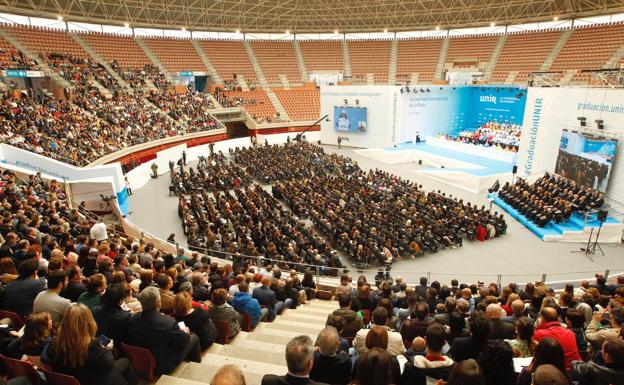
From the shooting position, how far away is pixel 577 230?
13523mm

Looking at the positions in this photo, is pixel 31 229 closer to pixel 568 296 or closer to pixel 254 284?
pixel 254 284

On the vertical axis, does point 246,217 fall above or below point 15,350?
below

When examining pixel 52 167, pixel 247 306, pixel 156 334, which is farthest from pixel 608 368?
pixel 52 167

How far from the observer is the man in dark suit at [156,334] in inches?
131

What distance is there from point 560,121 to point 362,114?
15230mm

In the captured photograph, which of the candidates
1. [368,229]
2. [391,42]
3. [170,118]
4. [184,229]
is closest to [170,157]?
[170,118]

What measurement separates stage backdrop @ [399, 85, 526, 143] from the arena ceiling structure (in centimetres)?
789

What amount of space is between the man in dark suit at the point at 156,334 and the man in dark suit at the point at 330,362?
4.24 feet

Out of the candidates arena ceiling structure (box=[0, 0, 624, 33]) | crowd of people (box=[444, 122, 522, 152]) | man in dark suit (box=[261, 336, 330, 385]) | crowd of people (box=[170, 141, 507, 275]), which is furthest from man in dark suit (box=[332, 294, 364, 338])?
arena ceiling structure (box=[0, 0, 624, 33])

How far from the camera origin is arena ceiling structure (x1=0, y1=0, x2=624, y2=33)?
3011cm

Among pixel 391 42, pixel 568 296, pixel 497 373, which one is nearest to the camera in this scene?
pixel 497 373

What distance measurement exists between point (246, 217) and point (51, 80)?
832 inches

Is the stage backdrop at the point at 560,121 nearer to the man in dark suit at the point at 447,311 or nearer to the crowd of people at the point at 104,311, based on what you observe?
the man in dark suit at the point at 447,311

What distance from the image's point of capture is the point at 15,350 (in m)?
3.09
